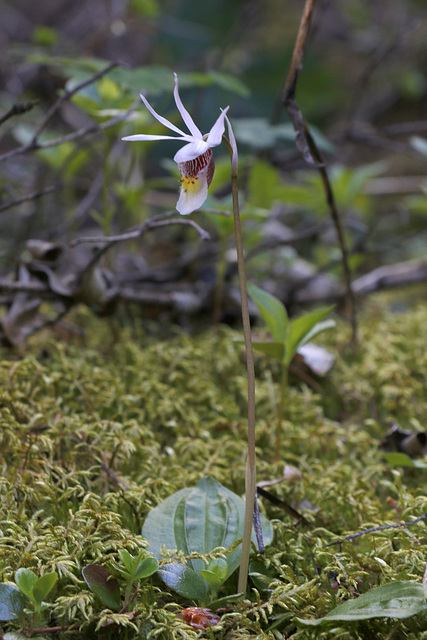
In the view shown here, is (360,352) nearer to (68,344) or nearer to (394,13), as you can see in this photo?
(68,344)

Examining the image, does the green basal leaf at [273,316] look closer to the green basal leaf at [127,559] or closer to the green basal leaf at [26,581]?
the green basal leaf at [127,559]

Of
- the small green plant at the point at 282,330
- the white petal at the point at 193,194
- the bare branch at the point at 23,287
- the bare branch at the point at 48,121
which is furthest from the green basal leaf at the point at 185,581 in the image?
the bare branch at the point at 48,121

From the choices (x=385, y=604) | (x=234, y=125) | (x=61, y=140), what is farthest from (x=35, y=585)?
(x=234, y=125)

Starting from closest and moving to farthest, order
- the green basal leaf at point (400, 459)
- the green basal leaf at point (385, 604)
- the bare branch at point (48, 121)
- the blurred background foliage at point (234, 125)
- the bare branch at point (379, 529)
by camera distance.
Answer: the green basal leaf at point (385, 604)
the bare branch at point (379, 529)
the green basal leaf at point (400, 459)
the bare branch at point (48, 121)
the blurred background foliage at point (234, 125)

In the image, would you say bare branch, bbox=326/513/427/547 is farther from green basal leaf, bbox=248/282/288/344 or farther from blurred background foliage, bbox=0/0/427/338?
blurred background foliage, bbox=0/0/427/338

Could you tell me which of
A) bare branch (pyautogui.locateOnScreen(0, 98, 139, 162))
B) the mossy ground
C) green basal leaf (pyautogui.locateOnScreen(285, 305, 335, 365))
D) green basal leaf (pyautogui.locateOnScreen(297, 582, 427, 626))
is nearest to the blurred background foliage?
Result: bare branch (pyautogui.locateOnScreen(0, 98, 139, 162))

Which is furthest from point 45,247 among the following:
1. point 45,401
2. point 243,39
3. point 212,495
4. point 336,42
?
point 336,42
